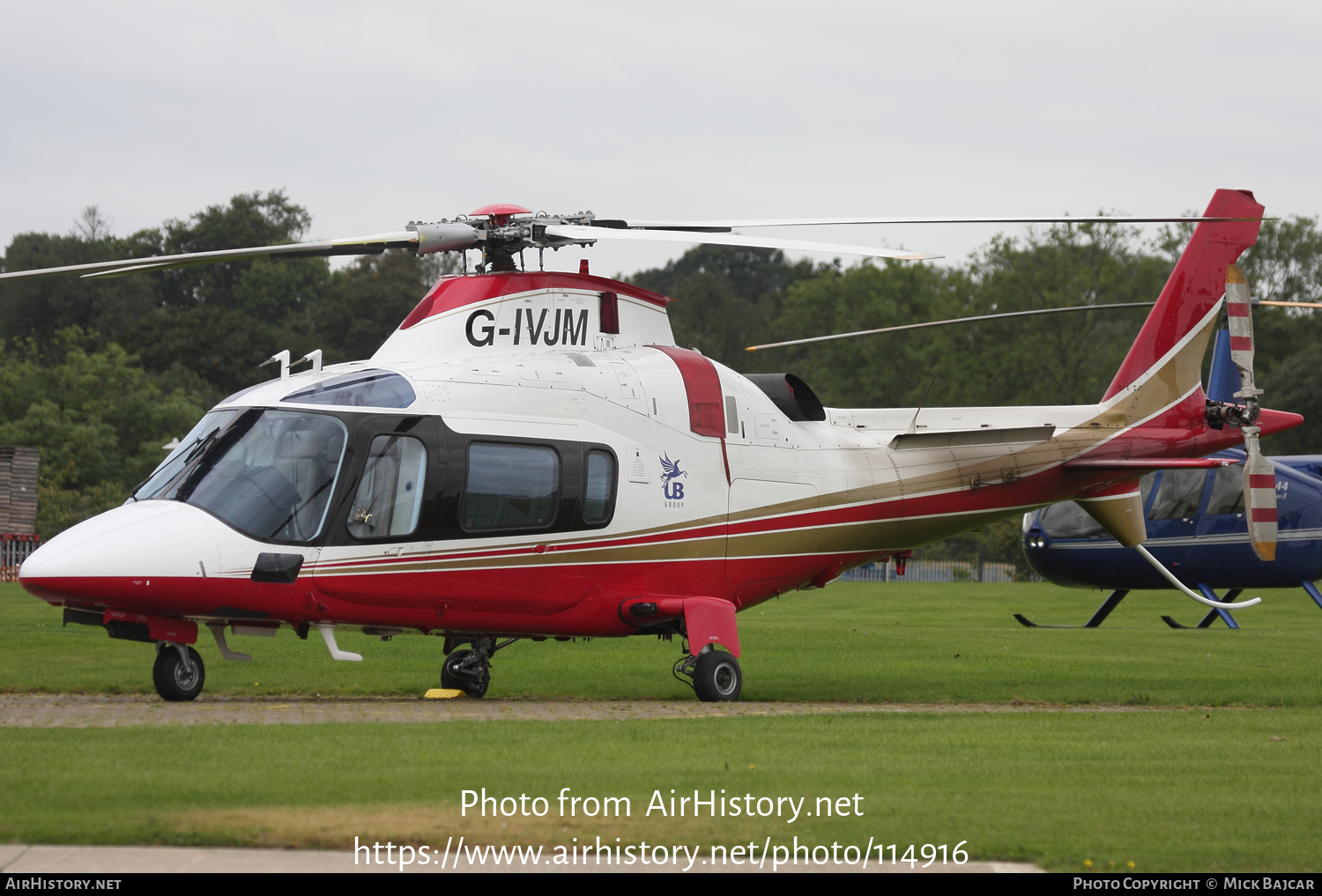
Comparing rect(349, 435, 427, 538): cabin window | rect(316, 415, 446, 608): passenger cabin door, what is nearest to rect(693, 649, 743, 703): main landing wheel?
rect(316, 415, 446, 608): passenger cabin door

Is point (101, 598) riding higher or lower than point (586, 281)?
lower

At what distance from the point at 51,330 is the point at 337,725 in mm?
84769

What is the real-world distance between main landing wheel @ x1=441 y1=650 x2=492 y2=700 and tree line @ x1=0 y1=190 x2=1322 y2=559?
1841 inches

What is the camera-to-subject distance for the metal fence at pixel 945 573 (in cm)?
5609

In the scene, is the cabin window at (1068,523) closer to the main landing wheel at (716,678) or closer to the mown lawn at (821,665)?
the mown lawn at (821,665)

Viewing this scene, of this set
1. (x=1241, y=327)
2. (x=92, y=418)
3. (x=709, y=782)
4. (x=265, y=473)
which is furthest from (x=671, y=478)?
(x=92, y=418)

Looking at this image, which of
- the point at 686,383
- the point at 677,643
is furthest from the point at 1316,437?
the point at 686,383

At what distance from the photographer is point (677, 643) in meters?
22.8

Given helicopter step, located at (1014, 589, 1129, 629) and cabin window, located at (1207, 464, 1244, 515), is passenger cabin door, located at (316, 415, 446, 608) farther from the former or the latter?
cabin window, located at (1207, 464, 1244, 515)

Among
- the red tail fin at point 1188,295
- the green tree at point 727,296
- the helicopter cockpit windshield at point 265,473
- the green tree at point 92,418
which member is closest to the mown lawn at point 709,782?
the helicopter cockpit windshield at point 265,473

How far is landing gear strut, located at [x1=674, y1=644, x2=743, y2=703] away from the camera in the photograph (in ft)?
46.3

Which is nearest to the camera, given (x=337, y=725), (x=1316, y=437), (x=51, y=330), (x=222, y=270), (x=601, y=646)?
(x=337, y=725)

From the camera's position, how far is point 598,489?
1405cm
